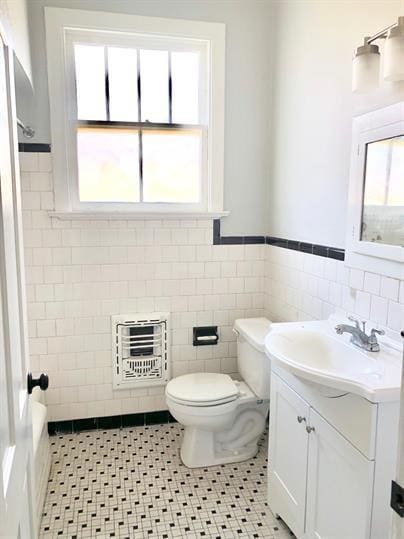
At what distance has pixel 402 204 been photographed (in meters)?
1.67

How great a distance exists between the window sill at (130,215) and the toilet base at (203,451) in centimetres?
132

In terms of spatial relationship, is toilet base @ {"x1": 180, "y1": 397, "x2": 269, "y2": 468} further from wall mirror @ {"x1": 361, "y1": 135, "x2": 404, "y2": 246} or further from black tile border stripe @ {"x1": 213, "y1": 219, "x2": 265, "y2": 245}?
wall mirror @ {"x1": 361, "y1": 135, "x2": 404, "y2": 246}

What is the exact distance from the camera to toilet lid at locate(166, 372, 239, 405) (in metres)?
2.41

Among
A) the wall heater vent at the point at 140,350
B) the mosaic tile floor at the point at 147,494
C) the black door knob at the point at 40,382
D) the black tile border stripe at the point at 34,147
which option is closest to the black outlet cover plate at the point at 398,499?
the black door knob at the point at 40,382

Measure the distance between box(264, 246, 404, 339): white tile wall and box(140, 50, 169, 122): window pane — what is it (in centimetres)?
118

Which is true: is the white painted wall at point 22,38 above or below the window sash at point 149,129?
above

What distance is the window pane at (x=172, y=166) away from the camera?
2859mm

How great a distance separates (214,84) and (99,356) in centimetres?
194

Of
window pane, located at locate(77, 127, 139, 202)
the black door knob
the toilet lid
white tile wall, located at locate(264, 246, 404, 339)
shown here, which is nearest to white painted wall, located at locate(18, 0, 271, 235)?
window pane, located at locate(77, 127, 139, 202)

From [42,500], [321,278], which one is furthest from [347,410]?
[42,500]

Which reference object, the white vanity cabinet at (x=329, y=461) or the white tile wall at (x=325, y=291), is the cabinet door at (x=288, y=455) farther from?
the white tile wall at (x=325, y=291)

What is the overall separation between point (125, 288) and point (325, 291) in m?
1.30

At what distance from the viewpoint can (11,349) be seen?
1046 mm

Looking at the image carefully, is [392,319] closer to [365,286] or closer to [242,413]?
[365,286]
